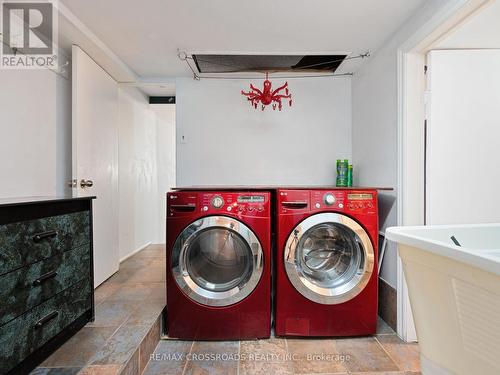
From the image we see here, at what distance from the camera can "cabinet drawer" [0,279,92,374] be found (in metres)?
1.02

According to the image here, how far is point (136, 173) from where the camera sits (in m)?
3.44

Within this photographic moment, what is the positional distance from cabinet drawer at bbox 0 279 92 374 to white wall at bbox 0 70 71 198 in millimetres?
753

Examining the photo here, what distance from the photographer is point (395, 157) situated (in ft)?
6.15

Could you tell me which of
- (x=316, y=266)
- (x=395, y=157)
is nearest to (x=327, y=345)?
(x=316, y=266)

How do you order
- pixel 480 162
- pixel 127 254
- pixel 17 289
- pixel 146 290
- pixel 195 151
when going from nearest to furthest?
pixel 17 289 → pixel 480 162 → pixel 146 290 → pixel 195 151 → pixel 127 254

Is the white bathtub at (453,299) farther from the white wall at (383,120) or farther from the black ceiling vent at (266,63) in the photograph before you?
the black ceiling vent at (266,63)

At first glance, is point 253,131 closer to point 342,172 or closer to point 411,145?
point 342,172

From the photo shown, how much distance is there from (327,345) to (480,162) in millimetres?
1482

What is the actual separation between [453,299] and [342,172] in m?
1.72

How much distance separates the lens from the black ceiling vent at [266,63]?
2285mm

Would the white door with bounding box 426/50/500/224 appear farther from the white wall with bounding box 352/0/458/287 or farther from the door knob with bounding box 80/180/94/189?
the door knob with bounding box 80/180/94/189

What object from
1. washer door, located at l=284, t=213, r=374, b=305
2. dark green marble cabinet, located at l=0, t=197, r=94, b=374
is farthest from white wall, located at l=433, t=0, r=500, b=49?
dark green marble cabinet, located at l=0, t=197, r=94, b=374

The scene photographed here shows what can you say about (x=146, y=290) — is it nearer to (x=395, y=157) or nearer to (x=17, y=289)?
(x=17, y=289)

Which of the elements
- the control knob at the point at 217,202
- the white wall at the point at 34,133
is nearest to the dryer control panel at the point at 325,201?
the control knob at the point at 217,202
